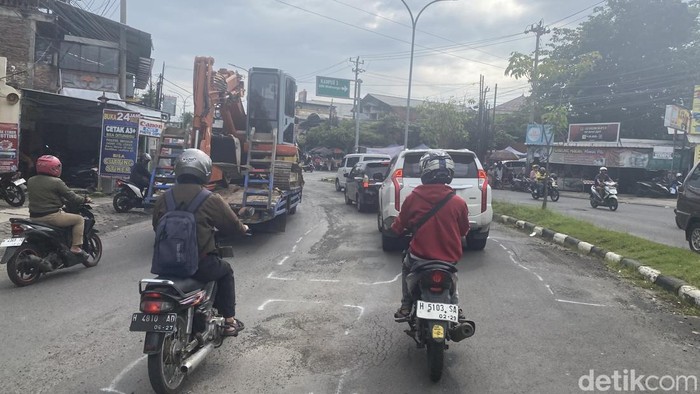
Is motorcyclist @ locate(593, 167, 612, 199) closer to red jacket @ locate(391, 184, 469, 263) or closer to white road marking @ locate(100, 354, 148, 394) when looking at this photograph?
red jacket @ locate(391, 184, 469, 263)

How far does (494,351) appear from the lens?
4777 millimetres

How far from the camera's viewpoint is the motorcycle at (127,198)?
529 inches

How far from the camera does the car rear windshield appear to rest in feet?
30.7

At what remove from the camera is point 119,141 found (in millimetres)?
16406

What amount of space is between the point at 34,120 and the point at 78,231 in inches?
526

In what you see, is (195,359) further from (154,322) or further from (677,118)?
(677,118)

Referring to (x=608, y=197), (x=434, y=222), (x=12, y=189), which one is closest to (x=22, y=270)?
(x=434, y=222)

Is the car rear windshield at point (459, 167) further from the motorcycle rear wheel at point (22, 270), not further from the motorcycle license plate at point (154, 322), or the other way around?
the motorcycle license plate at point (154, 322)

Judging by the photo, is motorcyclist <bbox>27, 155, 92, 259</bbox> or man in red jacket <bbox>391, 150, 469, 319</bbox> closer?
man in red jacket <bbox>391, 150, 469, 319</bbox>

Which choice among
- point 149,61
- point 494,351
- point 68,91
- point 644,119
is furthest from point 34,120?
point 644,119

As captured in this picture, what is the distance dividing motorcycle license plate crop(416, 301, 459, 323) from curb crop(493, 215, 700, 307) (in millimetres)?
4085

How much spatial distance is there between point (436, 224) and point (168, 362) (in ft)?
7.55

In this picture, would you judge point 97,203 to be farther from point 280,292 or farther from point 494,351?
point 494,351

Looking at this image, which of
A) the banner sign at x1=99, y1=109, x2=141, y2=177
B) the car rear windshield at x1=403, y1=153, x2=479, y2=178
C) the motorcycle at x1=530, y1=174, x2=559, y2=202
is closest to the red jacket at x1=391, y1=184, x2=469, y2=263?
the car rear windshield at x1=403, y1=153, x2=479, y2=178
